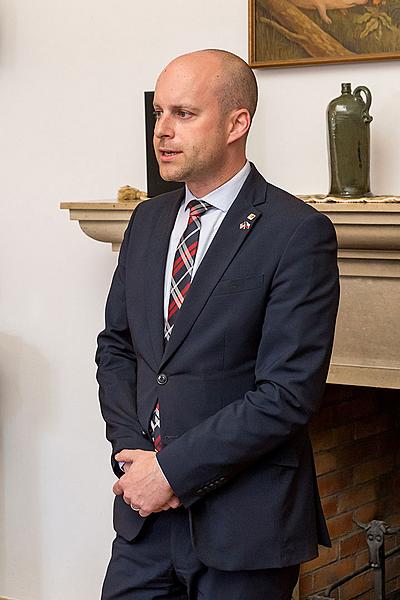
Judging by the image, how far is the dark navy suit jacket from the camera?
200 cm

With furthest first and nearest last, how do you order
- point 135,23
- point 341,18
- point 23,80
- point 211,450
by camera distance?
point 23,80
point 135,23
point 341,18
point 211,450

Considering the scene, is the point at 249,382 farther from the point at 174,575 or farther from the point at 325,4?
the point at 325,4

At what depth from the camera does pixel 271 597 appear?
6.79 feet

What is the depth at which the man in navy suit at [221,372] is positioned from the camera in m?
2.00

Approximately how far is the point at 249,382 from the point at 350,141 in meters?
0.87

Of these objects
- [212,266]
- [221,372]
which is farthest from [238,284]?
[221,372]

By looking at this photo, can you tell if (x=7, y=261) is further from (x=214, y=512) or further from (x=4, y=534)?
(x=214, y=512)

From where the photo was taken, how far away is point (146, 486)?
2.04 metres

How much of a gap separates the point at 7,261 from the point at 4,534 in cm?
90

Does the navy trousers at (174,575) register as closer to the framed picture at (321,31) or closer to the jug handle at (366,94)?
the jug handle at (366,94)

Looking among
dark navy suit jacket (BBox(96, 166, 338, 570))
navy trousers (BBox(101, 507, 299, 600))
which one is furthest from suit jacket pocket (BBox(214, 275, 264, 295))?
navy trousers (BBox(101, 507, 299, 600))

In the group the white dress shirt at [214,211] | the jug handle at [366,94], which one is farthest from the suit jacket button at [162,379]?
the jug handle at [366,94]

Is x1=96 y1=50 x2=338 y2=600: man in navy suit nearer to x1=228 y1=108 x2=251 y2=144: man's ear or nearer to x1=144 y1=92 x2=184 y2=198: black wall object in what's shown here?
x1=228 y1=108 x2=251 y2=144: man's ear

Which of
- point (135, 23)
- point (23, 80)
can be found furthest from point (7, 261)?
point (135, 23)
